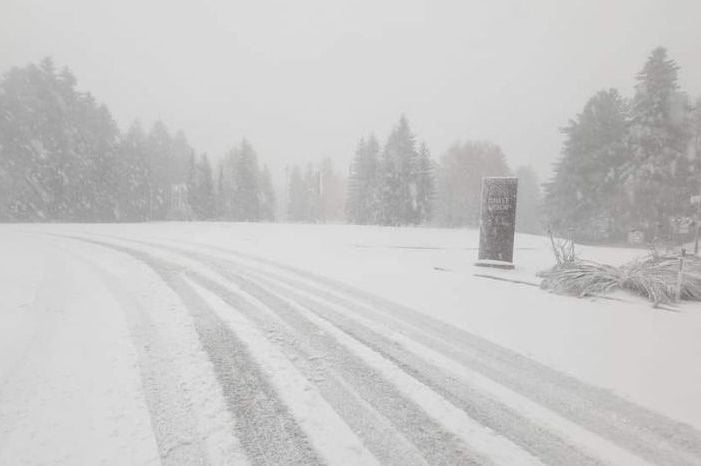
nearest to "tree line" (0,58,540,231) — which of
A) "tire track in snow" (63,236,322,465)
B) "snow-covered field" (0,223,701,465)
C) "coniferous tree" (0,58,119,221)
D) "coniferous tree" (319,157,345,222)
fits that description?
"coniferous tree" (0,58,119,221)

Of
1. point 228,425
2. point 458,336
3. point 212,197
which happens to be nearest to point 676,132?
point 458,336

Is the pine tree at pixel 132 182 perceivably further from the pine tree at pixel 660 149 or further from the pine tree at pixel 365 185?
the pine tree at pixel 660 149

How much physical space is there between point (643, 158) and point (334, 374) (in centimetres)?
3015

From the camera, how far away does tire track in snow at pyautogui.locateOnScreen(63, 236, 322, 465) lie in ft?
7.69

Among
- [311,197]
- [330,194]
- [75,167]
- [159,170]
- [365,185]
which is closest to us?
[75,167]

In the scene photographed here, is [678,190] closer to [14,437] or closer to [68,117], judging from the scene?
[14,437]

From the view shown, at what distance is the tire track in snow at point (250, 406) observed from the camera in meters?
2.34

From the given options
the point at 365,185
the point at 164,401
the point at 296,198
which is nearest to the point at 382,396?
the point at 164,401

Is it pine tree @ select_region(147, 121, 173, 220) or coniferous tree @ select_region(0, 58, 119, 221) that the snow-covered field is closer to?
coniferous tree @ select_region(0, 58, 119, 221)

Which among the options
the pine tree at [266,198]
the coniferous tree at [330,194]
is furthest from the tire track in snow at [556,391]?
the coniferous tree at [330,194]

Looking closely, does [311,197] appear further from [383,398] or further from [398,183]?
[383,398]

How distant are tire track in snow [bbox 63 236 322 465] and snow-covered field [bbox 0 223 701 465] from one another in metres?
0.01

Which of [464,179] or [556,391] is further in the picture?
[464,179]

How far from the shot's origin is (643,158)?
25234 mm
